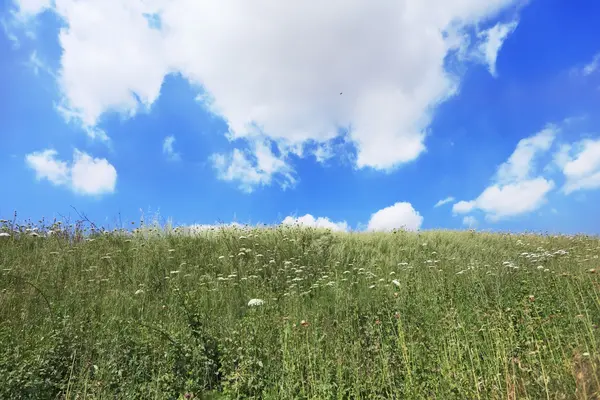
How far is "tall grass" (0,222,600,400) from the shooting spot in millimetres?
3848

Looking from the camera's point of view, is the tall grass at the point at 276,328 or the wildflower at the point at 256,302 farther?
the wildflower at the point at 256,302

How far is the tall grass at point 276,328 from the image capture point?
Answer: 385 cm

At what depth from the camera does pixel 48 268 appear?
27.6 feet

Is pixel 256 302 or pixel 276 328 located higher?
pixel 256 302

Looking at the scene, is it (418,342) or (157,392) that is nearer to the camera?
(157,392)

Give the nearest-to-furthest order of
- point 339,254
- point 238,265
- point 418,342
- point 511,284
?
point 418,342 → point 511,284 → point 238,265 → point 339,254

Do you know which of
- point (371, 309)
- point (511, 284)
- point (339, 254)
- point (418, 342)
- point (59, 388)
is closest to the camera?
point (59, 388)

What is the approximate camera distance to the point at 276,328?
5.19m

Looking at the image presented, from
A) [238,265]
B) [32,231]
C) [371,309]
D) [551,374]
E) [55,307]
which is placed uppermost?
[32,231]

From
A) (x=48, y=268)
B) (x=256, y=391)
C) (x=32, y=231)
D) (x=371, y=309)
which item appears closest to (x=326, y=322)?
(x=371, y=309)

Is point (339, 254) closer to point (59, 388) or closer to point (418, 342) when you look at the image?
point (418, 342)

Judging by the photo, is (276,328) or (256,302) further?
(256,302)

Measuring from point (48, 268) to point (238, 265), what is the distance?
402cm

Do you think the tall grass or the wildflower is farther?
the wildflower
